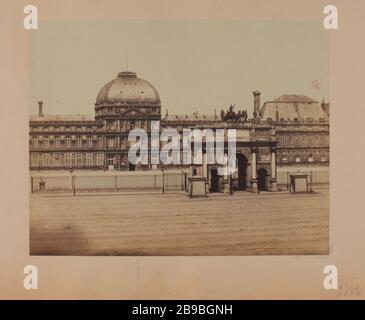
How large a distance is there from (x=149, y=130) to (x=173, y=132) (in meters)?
0.20

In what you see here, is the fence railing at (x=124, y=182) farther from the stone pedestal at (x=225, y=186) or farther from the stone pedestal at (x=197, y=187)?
the stone pedestal at (x=225, y=186)

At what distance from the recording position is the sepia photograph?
5547 millimetres

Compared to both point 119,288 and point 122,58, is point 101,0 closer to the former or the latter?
point 122,58

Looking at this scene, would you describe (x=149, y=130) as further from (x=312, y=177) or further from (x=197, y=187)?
(x=312, y=177)

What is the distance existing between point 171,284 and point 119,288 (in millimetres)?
428

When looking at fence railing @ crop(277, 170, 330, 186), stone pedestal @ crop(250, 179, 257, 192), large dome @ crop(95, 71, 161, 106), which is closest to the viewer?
large dome @ crop(95, 71, 161, 106)

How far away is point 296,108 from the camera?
5.64 meters

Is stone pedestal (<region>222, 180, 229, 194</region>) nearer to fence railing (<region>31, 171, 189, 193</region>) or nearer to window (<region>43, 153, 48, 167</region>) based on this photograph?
fence railing (<region>31, 171, 189, 193</region>)

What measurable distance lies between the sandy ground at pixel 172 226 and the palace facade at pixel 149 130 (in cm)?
26

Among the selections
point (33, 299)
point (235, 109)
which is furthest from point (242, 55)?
point (33, 299)

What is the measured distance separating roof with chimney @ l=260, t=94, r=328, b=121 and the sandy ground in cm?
65

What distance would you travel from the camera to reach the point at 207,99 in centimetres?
566

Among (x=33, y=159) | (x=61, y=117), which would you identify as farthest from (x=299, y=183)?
(x=33, y=159)

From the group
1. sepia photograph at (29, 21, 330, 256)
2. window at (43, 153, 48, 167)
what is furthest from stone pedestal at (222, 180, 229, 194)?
window at (43, 153, 48, 167)
